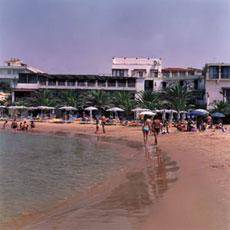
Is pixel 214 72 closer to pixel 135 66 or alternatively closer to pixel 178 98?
pixel 178 98

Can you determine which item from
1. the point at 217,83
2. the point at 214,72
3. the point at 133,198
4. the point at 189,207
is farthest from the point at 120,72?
the point at 189,207

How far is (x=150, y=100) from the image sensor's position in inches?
2167

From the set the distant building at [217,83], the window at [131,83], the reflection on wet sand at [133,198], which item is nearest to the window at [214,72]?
the distant building at [217,83]

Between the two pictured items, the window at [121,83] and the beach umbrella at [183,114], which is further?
the window at [121,83]

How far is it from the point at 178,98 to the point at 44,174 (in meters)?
37.4

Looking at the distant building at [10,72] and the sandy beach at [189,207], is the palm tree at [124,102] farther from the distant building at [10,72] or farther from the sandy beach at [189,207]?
the sandy beach at [189,207]

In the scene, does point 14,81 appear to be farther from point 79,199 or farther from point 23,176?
point 79,199

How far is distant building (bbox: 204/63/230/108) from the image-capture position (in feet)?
181

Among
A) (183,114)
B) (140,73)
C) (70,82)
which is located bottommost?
(183,114)

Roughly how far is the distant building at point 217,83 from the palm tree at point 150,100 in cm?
564

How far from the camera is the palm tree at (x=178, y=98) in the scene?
49963 millimetres

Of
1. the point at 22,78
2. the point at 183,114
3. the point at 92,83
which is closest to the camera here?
the point at 183,114

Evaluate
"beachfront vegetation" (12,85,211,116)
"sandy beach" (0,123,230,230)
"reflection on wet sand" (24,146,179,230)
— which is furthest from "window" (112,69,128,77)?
"reflection on wet sand" (24,146,179,230)

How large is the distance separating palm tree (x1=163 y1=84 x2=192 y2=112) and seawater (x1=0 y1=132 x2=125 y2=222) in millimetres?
26478
